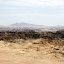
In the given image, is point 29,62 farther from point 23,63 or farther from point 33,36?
point 33,36

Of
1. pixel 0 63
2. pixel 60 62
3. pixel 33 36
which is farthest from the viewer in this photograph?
pixel 33 36

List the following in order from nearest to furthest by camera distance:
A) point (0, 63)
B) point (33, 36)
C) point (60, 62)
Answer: point (0, 63) < point (60, 62) < point (33, 36)

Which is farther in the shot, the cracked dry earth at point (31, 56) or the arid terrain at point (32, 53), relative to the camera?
the arid terrain at point (32, 53)

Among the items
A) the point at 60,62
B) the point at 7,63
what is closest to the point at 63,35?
the point at 60,62

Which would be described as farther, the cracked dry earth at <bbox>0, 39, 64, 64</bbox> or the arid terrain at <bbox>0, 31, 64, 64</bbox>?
the arid terrain at <bbox>0, 31, 64, 64</bbox>

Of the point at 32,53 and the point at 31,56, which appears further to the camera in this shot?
the point at 32,53

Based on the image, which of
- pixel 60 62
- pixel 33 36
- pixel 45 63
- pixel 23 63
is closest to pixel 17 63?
pixel 23 63

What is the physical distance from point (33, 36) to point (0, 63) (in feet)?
54.6

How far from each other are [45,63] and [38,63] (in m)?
0.57

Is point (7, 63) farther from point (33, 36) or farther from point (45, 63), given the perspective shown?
point (33, 36)

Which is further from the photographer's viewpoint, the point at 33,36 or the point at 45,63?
the point at 33,36

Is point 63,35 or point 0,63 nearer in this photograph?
Result: point 0,63

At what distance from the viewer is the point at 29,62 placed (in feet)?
39.4

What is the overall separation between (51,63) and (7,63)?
339 cm
